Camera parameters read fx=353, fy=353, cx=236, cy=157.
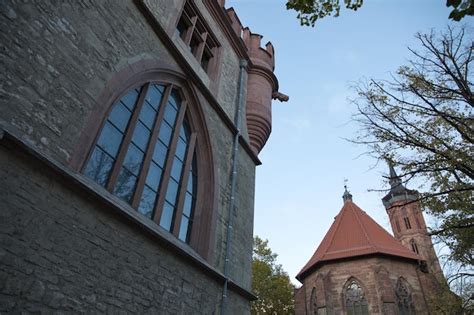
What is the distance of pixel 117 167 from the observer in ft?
17.9

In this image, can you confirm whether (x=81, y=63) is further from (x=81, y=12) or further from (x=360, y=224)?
(x=360, y=224)

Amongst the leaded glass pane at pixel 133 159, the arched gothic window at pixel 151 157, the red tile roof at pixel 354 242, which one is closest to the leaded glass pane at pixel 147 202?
the arched gothic window at pixel 151 157

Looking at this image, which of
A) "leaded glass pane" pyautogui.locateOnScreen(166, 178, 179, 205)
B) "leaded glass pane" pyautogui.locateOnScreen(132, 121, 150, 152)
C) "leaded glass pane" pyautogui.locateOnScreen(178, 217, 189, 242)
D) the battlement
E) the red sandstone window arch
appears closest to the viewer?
the red sandstone window arch

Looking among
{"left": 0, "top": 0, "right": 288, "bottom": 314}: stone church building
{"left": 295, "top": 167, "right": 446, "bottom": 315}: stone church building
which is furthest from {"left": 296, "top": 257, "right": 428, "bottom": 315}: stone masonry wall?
{"left": 0, "top": 0, "right": 288, "bottom": 314}: stone church building

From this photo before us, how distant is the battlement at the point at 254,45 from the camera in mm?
11966

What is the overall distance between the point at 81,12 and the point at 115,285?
3.90 meters

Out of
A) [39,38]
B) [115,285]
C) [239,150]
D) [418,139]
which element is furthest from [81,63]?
[418,139]

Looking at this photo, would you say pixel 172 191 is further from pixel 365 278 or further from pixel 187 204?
pixel 365 278

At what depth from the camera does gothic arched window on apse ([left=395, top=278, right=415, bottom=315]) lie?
18.2 metres

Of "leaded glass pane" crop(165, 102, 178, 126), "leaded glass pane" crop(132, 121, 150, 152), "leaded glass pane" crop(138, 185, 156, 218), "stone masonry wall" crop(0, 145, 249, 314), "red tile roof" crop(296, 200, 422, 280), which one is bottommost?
"stone masonry wall" crop(0, 145, 249, 314)

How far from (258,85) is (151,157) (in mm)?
6261

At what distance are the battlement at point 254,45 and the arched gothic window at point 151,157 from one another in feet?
17.2

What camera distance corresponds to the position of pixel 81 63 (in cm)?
493

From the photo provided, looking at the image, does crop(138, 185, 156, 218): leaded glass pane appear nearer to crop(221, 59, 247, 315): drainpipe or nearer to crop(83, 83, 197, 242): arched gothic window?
crop(83, 83, 197, 242): arched gothic window
